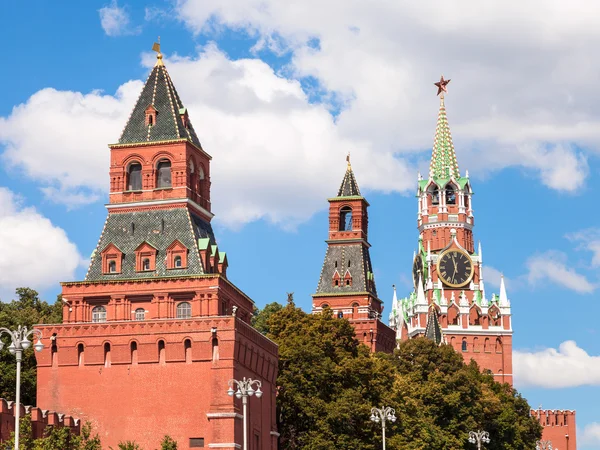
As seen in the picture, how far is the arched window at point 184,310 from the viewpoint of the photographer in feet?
295

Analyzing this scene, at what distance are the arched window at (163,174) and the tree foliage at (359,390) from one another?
581 inches

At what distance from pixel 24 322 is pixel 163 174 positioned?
16312 millimetres

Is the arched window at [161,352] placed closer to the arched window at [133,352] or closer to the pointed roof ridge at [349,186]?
the arched window at [133,352]

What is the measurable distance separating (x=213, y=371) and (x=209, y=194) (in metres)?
15.5

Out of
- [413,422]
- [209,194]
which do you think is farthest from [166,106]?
[413,422]

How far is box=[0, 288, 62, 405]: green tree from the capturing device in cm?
9631

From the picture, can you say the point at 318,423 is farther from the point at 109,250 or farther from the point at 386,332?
A: the point at 386,332

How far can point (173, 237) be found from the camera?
91.6m

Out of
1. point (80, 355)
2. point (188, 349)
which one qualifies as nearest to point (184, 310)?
point (188, 349)

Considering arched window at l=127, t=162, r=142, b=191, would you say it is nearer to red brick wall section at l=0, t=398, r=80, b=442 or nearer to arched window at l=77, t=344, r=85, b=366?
arched window at l=77, t=344, r=85, b=366

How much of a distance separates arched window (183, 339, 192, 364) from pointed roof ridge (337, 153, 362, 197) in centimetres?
4644

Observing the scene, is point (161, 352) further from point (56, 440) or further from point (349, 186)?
point (349, 186)

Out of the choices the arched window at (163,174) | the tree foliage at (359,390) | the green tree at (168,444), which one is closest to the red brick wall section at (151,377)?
the green tree at (168,444)

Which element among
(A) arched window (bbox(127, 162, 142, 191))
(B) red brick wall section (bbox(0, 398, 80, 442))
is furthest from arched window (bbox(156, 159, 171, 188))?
(B) red brick wall section (bbox(0, 398, 80, 442))
